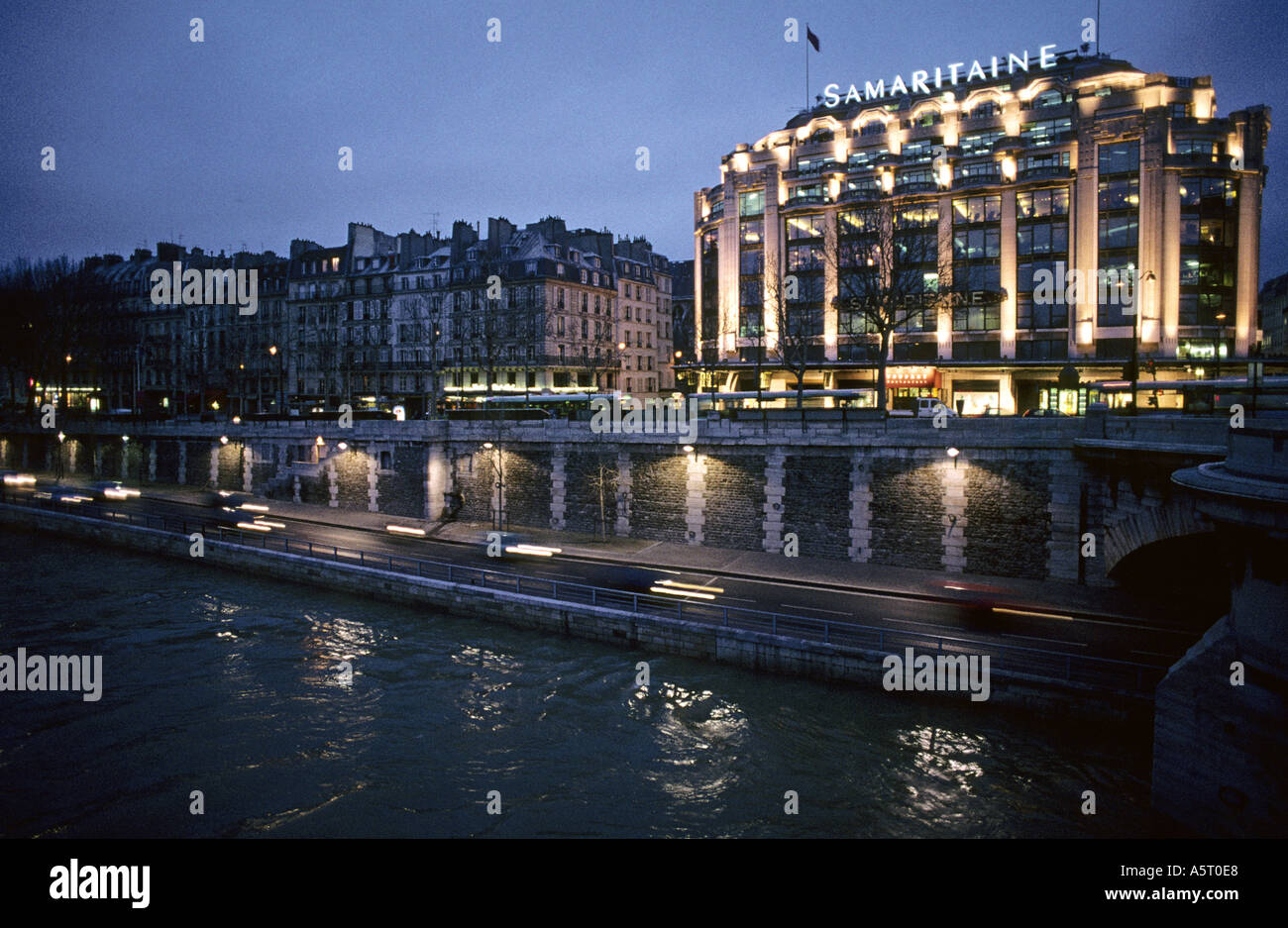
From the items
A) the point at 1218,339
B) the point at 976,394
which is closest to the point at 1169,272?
→ the point at 1218,339

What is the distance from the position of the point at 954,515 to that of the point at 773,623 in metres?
10.6

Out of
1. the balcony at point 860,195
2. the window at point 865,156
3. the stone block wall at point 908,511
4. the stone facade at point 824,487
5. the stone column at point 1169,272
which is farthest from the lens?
the window at point 865,156

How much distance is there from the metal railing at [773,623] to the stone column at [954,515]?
8118mm

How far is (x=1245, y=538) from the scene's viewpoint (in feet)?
41.9

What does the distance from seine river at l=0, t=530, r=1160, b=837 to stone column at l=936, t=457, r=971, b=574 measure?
10437 mm

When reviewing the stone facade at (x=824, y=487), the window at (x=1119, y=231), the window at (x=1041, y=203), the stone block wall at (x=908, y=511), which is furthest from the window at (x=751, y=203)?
the stone block wall at (x=908, y=511)

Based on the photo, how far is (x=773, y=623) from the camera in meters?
21.4

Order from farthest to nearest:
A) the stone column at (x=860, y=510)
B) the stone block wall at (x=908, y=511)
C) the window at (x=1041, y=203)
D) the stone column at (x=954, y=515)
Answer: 1. the window at (x=1041, y=203)
2. the stone column at (x=860, y=510)
3. the stone block wall at (x=908, y=511)
4. the stone column at (x=954, y=515)

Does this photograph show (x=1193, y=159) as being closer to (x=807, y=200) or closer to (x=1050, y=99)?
(x=1050, y=99)

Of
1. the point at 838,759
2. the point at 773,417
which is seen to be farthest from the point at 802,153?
the point at 838,759

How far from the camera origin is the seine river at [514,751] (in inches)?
595

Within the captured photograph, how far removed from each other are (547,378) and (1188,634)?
55507 millimetres

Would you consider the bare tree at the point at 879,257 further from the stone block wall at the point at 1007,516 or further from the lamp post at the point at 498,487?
the lamp post at the point at 498,487
